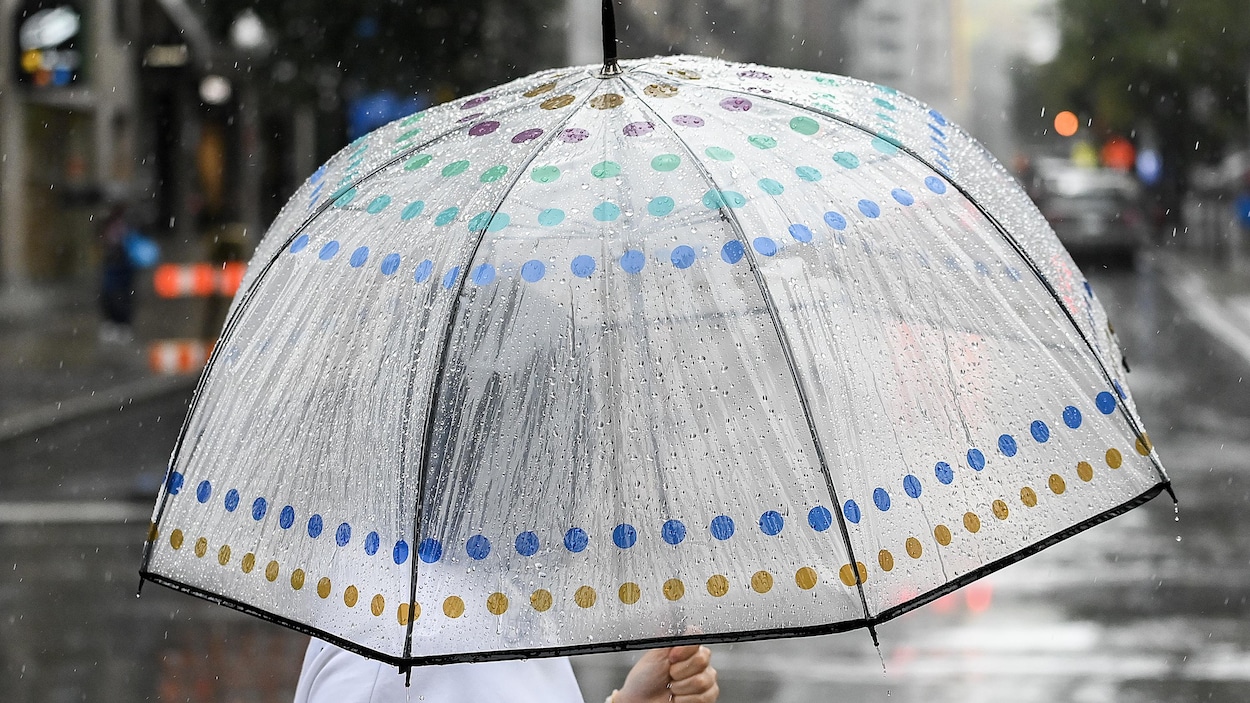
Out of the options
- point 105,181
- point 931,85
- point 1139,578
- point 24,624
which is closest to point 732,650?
point 1139,578

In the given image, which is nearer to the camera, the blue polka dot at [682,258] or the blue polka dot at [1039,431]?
the blue polka dot at [682,258]

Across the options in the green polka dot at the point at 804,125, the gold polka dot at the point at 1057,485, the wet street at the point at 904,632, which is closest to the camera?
the gold polka dot at the point at 1057,485

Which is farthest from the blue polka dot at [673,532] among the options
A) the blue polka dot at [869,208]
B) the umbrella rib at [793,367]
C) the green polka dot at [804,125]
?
the green polka dot at [804,125]

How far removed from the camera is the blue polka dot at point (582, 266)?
2.26m

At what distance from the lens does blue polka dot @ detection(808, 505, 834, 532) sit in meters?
2.20

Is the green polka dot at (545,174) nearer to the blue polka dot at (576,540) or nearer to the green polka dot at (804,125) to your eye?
the green polka dot at (804,125)

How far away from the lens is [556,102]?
249 cm

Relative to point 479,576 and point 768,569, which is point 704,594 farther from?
point 479,576

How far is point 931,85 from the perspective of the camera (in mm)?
183375

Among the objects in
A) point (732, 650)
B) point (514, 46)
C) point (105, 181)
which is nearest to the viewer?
point (732, 650)

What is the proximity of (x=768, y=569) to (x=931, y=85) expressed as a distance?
186814 millimetres

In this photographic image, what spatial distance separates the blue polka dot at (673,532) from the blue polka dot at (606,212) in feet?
1.40

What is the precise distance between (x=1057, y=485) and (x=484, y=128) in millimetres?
1015

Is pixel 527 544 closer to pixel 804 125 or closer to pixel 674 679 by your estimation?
pixel 674 679
